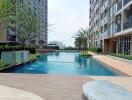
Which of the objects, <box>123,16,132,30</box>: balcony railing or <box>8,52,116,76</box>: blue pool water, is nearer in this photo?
<box>8,52,116,76</box>: blue pool water

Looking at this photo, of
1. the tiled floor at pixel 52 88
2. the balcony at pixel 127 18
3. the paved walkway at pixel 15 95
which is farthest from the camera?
the balcony at pixel 127 18

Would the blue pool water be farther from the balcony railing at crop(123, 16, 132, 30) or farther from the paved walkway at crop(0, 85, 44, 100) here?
the paved walkway at crop(0, 85, 44, 100)

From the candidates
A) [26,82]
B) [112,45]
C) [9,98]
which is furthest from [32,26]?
[9,98]

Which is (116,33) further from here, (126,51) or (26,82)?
(26,82)

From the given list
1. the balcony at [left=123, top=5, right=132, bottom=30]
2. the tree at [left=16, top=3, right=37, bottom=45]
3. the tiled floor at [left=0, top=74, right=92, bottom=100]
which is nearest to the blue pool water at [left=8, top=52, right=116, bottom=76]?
the balcony at [left=123, top=5, right=132, bottom=30]

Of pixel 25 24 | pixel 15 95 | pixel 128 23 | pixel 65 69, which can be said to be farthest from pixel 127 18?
pixel 15 95

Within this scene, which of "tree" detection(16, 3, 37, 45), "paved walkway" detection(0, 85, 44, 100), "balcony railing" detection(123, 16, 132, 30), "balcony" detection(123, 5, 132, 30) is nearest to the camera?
"paved walkway" detection(0, 85, 44, 100)

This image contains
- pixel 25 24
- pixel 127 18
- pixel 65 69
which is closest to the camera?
pixel 65 69

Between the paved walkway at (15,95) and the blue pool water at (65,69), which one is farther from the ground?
the paved walkway at (15,95)

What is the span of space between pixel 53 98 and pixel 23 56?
564 inches

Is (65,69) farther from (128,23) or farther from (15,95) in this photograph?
(15,95)

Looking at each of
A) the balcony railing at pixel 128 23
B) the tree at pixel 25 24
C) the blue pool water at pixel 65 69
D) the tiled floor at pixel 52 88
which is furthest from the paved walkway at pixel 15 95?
the tree at pixel 25 24

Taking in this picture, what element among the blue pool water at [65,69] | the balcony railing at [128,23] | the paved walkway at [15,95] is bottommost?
the blue pool water at [65,69]

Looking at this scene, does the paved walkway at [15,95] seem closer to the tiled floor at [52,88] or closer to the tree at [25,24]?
the tiled floor at [52,88]
